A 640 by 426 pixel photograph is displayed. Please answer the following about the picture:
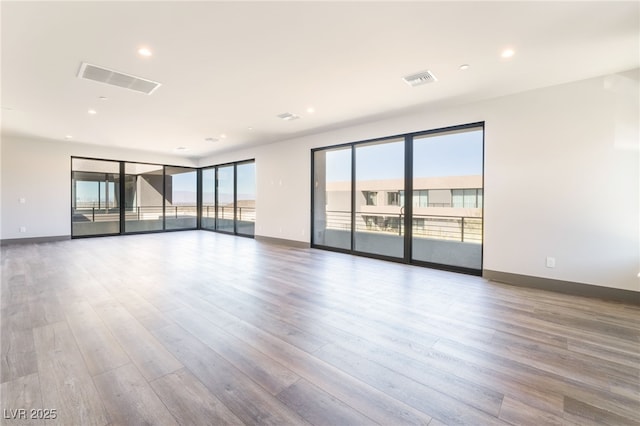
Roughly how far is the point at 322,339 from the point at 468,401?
1.13 metres

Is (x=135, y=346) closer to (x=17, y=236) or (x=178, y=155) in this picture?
(x=17, y=236)

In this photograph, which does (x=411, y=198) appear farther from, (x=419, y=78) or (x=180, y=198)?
(x=180, y=198)

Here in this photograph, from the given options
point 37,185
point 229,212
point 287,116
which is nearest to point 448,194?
point 287,116

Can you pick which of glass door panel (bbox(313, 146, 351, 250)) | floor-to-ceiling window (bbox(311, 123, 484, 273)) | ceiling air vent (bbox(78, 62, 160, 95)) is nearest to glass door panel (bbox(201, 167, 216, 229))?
glass door panel (bbox(313, 146, 351, 250))

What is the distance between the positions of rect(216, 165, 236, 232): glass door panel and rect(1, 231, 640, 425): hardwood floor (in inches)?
215

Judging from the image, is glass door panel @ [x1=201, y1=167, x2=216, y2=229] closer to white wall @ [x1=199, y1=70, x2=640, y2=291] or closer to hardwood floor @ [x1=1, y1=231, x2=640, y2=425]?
hardwood floor @ [x1=1, y1=231, x2=640, y2=425]

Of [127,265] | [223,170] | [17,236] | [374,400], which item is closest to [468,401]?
[374,400]

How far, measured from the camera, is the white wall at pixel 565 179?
3.39 meters

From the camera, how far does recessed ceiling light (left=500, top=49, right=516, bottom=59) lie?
2929 mm

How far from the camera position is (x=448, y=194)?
4.98m

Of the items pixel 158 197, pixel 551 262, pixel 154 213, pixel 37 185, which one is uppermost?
pixel 37 185

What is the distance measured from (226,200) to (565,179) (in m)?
8.79

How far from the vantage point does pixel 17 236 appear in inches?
279

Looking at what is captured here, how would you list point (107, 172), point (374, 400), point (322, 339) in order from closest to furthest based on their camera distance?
point (374, 400)
point (322, 339)
point (107, 172)
